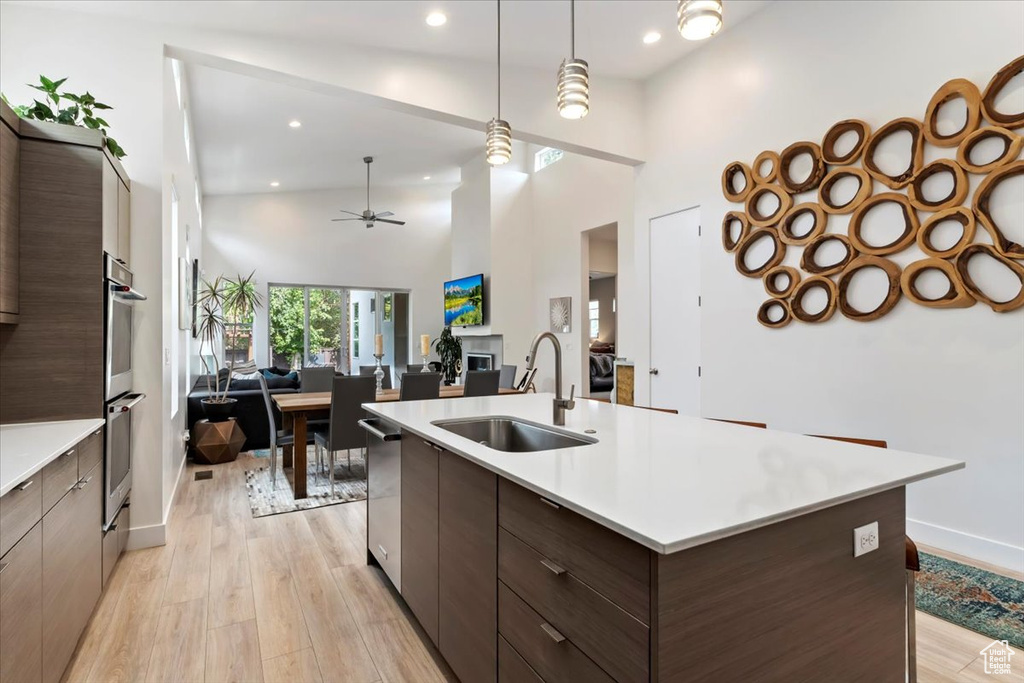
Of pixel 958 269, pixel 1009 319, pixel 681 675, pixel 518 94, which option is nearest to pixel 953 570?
pixel 1009 319

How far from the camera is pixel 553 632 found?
4.06 ft

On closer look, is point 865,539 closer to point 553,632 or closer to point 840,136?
point 553,632

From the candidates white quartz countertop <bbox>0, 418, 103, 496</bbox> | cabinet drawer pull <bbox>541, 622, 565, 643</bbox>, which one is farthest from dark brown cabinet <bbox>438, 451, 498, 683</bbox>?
white quartz countertop <bbox>0, 418, 103, 496</bbox>

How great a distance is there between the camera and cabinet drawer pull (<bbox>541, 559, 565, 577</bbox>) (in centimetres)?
121

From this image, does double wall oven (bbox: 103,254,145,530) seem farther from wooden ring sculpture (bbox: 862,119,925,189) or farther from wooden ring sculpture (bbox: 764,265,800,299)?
wooden ring sculpture (bbox: 862,119,925,189)

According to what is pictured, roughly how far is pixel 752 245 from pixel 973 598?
2.53 metres

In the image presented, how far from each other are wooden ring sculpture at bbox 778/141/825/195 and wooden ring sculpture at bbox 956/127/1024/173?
2.63 ft

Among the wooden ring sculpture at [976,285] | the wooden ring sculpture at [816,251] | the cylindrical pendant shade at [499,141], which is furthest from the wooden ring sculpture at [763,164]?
the cylindrical pendant shade at [499,141]

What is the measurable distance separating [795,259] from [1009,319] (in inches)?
49.8

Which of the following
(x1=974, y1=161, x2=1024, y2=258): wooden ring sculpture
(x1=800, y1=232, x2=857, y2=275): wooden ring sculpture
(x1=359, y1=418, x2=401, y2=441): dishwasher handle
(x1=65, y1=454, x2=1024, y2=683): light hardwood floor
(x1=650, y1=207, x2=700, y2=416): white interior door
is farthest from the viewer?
(x1=650, y1=207, x2=700, y2=416): white interior door

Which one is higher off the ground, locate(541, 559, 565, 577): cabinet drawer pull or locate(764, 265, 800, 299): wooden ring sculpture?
locate(764, 265, 800, 299): wooden ring sculpture

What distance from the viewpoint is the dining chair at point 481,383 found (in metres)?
4.70

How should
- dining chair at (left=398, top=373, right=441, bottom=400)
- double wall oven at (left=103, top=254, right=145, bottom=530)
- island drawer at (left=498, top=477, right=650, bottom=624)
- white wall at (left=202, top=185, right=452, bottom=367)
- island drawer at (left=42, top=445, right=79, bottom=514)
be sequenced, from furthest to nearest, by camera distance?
white wall at (left=202, top=185, right=452, bottom=367) < dining chair at (left=398, top=373, right=441, bottom=400) < double wall oven at (left=103, top=254, right=145, bottom=530) < island drawer at (left=42, top=445, right=79, bottom=514) < island drawer at (left=498, top=477, right=650, bottom=624)

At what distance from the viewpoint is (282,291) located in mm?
9109
